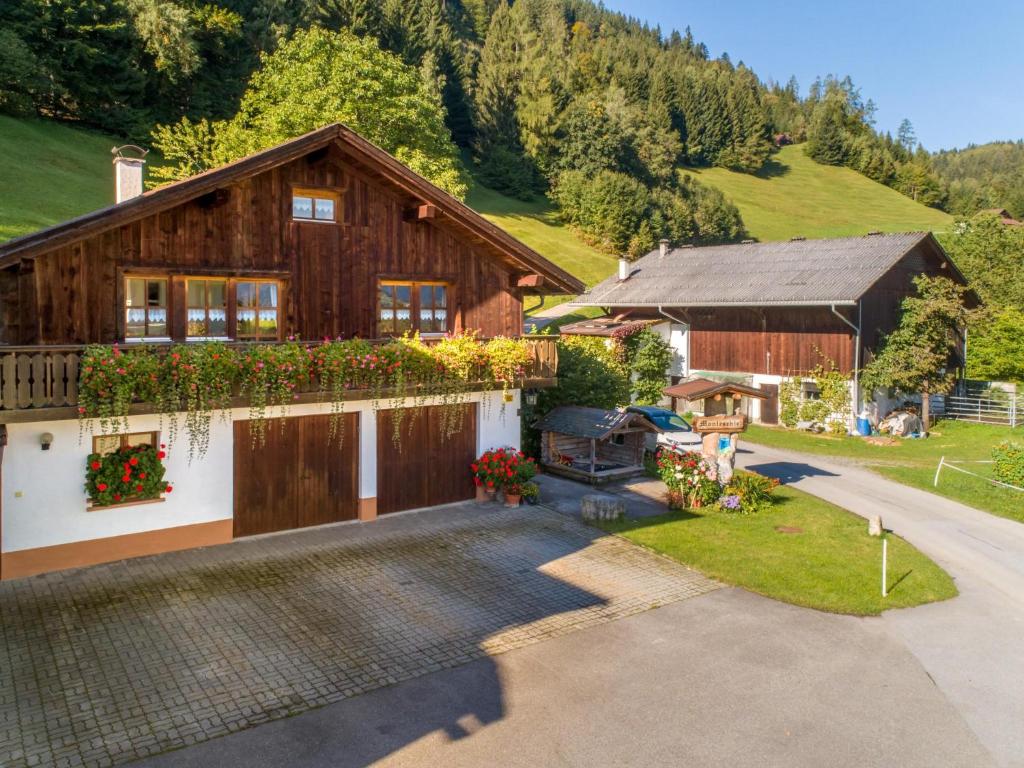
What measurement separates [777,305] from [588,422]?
53.6 ft

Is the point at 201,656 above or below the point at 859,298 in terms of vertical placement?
below

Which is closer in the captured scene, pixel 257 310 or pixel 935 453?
pixel 257 310

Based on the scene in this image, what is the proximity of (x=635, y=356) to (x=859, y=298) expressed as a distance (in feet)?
30.8

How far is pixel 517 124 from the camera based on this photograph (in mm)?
83688

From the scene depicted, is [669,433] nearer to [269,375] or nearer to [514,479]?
[514,479]

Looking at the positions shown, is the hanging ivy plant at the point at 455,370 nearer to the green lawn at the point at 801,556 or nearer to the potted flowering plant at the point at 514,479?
the potted flowering plant at the point at 514,479

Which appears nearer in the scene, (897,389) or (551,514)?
(551,514)

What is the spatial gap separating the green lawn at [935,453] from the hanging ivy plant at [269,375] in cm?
1746

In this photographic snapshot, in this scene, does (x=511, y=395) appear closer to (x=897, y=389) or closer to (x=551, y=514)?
(x=551, y=514)

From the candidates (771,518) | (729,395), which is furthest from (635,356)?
(771,518)

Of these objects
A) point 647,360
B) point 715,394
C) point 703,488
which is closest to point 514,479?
point 703,488

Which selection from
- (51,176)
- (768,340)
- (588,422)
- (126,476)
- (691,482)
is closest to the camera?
(126,476)

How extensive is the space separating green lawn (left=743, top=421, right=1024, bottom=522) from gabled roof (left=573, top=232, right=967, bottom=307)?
572 centimetres

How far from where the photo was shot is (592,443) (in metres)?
20.4
